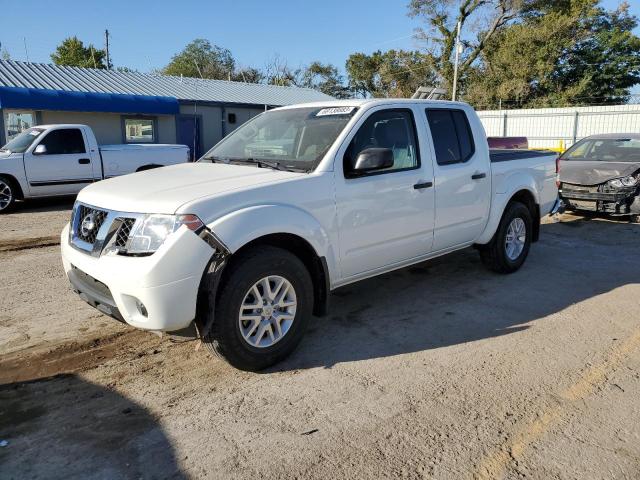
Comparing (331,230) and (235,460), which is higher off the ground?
(331,230)

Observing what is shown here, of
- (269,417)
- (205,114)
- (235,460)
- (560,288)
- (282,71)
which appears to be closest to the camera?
(235,460)

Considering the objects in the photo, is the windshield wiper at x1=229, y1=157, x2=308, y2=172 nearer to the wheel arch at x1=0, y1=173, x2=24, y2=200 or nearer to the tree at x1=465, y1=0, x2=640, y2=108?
the wheel arch at x1=0, y1=173, x2=24, y2=200

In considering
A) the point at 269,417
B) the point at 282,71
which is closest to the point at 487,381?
the point at 269,417

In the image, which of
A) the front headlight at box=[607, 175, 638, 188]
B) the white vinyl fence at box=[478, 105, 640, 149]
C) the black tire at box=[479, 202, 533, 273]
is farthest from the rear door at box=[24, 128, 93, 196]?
the white vinyl fence at box=[478, 105, 640, 149]

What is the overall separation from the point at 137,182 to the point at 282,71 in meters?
48.5

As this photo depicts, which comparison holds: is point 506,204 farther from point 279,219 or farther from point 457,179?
point 279,219

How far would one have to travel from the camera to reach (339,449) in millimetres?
2875

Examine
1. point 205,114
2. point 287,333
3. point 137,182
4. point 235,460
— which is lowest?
point 235,460

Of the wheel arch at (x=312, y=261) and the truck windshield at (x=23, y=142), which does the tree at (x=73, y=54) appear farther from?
the wheel arch at (x=312, y=261)

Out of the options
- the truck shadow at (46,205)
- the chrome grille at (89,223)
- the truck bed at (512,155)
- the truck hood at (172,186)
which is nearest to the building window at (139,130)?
the truck shadow at (46,205)

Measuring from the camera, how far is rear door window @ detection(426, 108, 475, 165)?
5043 millimetres

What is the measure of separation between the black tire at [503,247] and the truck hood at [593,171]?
405 cm

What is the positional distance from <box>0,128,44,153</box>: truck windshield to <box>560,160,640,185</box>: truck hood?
428 inches

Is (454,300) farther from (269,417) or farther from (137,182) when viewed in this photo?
(137,182)
